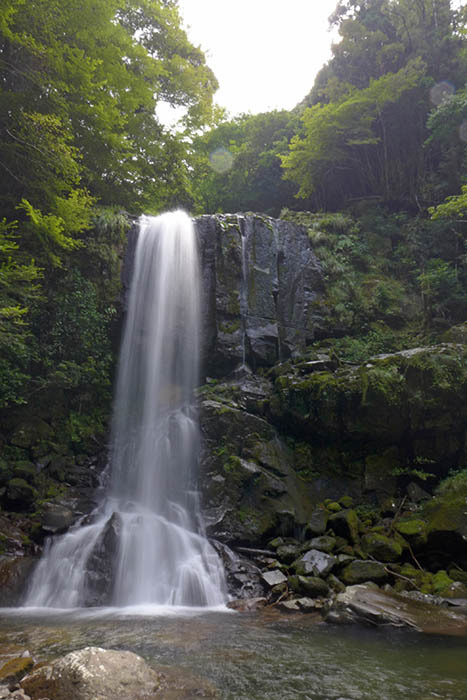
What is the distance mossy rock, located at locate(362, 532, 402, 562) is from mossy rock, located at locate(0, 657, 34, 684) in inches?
231

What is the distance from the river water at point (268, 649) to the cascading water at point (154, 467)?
34.1 inches

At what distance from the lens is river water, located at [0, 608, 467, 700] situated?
352 cm

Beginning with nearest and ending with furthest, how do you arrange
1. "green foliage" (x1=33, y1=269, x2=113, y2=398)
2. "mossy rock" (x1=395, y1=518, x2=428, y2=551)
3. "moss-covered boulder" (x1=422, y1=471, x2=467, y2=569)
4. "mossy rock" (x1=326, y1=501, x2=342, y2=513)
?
"moss-covered boulder" (x1=422, y1=471, x2=467, y2=569) → "mossy rock" (x1=395, y1=518, x2=428, y2=551) → "mossy rock" (x1=326, y1=501, x2=342, y2=513) → "green foliage" (x1=33, y1=269, x2=113, y2=398)

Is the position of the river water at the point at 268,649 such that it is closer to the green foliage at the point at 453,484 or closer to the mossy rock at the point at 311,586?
the mossy rock at the point at 311,586

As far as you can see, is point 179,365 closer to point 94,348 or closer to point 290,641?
point 94,348

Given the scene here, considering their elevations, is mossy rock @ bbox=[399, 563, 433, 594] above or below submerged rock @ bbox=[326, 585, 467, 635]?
above

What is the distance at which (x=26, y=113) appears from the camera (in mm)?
9453

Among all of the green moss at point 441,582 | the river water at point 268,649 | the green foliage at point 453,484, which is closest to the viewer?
the river water at point 268,649

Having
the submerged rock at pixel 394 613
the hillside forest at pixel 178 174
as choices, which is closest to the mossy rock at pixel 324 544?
the submerged rock at pixel 394 613

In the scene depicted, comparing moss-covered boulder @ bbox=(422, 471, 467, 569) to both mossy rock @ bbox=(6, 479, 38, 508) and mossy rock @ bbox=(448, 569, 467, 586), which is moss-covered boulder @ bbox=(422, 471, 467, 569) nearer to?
mossy rock @ bbox=(448, 569, 467, 586)

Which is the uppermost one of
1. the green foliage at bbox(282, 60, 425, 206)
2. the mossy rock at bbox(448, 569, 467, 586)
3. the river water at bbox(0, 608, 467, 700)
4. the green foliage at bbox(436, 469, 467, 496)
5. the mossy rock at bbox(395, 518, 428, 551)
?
the green foliage at bbox(282, 60, 425, 206)

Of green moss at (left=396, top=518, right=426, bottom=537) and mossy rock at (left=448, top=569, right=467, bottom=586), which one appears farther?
green moss at (left=396, top=518, right=426, bottom=537)

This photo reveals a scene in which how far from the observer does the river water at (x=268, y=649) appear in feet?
11.5

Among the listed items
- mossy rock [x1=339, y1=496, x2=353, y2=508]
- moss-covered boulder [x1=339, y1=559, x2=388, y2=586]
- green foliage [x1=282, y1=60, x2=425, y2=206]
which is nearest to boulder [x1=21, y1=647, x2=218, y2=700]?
moss-covered boulder [x1=339, y1=559, x2=388, y2=586]
